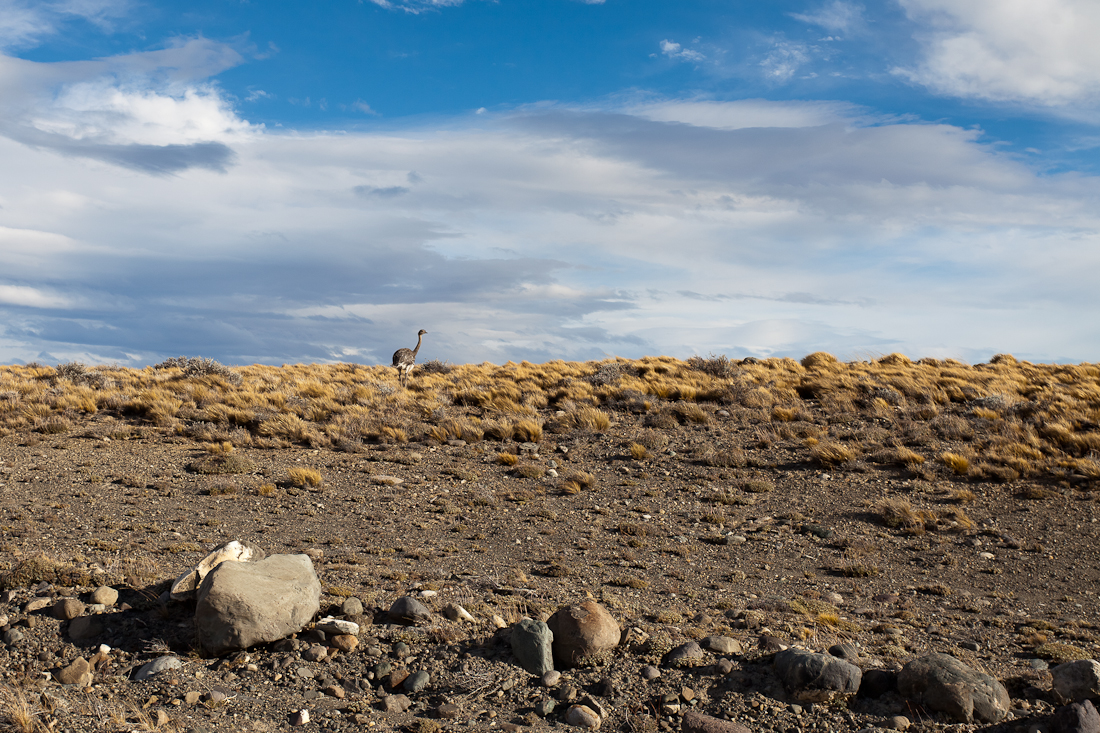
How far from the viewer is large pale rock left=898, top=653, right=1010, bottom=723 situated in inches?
221

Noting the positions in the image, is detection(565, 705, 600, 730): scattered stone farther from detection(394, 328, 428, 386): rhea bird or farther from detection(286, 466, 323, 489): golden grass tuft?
detection(394, 328, 428, 386): rhea bird

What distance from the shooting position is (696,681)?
20.1ft

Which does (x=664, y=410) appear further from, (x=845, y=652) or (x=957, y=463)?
(x=845, y=652)

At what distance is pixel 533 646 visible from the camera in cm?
639

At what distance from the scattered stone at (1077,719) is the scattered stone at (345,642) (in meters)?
5.84

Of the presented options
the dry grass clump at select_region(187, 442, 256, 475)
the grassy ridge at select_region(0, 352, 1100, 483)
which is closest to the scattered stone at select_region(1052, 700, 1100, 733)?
the grassy ridge at select_region(0, 352, 1100, 483)

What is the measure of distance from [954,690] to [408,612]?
488cm

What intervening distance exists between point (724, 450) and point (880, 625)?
8.34 metres

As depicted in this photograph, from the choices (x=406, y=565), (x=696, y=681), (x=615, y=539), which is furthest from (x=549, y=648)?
(x=615, y=539)

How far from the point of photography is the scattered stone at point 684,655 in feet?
20.9

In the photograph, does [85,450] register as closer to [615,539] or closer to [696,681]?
[615,539]

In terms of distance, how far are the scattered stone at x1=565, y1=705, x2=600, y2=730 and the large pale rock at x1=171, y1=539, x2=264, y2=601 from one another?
3768 millimetres

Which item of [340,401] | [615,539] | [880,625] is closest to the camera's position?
[880,625]

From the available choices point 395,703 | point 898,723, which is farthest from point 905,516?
point 395,703
